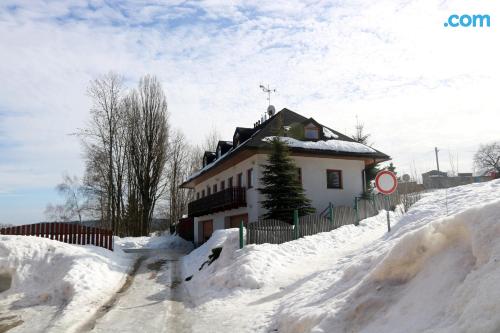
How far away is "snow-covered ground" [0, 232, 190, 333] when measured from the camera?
32.2 ft

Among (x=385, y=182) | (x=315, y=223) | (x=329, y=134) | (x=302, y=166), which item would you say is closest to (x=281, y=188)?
(x=315, y=223)

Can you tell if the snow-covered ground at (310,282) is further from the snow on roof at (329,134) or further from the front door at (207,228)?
the front door at (207,228)

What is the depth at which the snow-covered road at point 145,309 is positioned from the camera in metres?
8.70

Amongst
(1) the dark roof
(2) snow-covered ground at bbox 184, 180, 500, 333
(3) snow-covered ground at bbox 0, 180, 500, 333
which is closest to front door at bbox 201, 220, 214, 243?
(1) the dark roof

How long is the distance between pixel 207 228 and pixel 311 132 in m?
12.1

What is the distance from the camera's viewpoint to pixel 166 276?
51.7 ft

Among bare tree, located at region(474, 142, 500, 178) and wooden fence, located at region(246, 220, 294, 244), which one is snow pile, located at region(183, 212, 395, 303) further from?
bare tree, located at region(474, 142, 500, 178)

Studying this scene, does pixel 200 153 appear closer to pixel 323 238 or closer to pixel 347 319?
pixel 323 238

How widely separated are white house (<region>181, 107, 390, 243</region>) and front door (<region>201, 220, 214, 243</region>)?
2797mm

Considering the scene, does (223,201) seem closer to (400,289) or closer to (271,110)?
(271,110)

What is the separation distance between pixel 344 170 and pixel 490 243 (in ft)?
71.5

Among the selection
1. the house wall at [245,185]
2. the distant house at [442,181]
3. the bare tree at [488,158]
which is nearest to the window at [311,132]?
the house wall at [245,185]

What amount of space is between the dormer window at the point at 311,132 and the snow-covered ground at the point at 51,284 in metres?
14.9

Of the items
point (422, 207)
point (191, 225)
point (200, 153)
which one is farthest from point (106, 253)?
point (200, 153)
